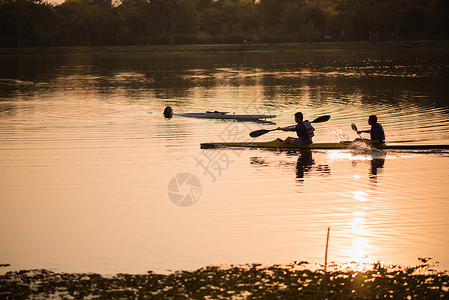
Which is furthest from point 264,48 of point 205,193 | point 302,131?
point 205,193

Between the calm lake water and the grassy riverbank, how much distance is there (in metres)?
86.1

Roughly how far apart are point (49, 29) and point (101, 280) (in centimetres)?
14459

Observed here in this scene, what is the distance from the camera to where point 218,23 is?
15700cm

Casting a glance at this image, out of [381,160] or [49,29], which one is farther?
[49,29]

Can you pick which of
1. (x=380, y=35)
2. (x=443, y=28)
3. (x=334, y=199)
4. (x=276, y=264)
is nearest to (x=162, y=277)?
(x=276, y=264)

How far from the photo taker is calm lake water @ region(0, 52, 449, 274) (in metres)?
13.5

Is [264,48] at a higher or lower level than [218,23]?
lower

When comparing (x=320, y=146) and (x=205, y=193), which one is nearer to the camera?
(x=205, y=193)

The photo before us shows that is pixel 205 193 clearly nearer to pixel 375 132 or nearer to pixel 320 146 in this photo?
pixel 320 146

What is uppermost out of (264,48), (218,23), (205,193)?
(218,23)

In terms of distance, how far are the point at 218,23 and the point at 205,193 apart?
141484 millimetres

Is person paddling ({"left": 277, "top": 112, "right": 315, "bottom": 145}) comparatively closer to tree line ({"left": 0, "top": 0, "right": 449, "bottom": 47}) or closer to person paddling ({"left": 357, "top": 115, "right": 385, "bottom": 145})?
person paddling ({"left": 357, "top": 115, "right": 385, "bottom": 145})

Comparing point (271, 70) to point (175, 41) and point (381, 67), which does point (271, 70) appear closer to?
point (381, 67)

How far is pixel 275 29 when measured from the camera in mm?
152625
